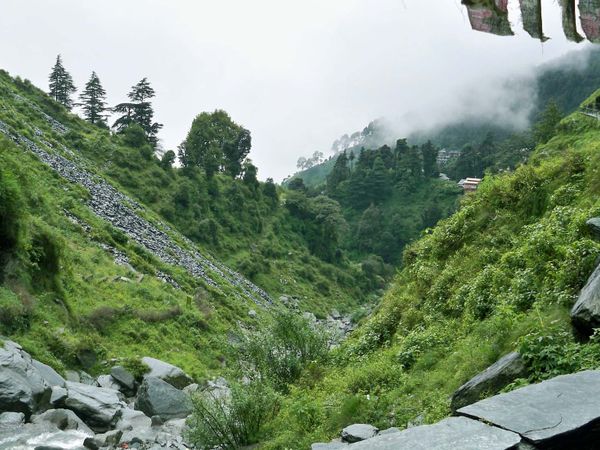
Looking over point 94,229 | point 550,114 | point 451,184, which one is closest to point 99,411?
point 94,229

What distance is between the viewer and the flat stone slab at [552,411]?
4.46 m

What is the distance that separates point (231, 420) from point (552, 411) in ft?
27.5

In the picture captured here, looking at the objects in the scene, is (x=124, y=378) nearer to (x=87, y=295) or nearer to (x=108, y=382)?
(x=108, y=382)

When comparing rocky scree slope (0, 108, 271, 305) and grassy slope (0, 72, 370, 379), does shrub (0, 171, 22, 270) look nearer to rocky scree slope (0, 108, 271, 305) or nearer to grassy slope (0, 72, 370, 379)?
grassy slope (0, 72, 370, 379)

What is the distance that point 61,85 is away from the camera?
86.8 metres

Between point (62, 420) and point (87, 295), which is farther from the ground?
point (87, 295)

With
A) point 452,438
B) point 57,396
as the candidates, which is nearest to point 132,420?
point 57,396

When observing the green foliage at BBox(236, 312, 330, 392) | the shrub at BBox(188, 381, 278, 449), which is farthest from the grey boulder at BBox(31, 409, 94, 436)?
the green foliage at BBox(236, 312, 330, 392)

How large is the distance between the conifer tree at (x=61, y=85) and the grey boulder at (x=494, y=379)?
293ft

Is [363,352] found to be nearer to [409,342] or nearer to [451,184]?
[409,342]

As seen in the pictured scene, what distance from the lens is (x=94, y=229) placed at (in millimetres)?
36188

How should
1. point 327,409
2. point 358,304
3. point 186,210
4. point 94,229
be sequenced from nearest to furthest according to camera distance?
point 327,409, point 94,229, point 186,210, point 358,304

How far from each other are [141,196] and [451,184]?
70.2 metres

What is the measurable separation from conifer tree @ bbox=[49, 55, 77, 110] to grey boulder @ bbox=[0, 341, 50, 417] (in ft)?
263
